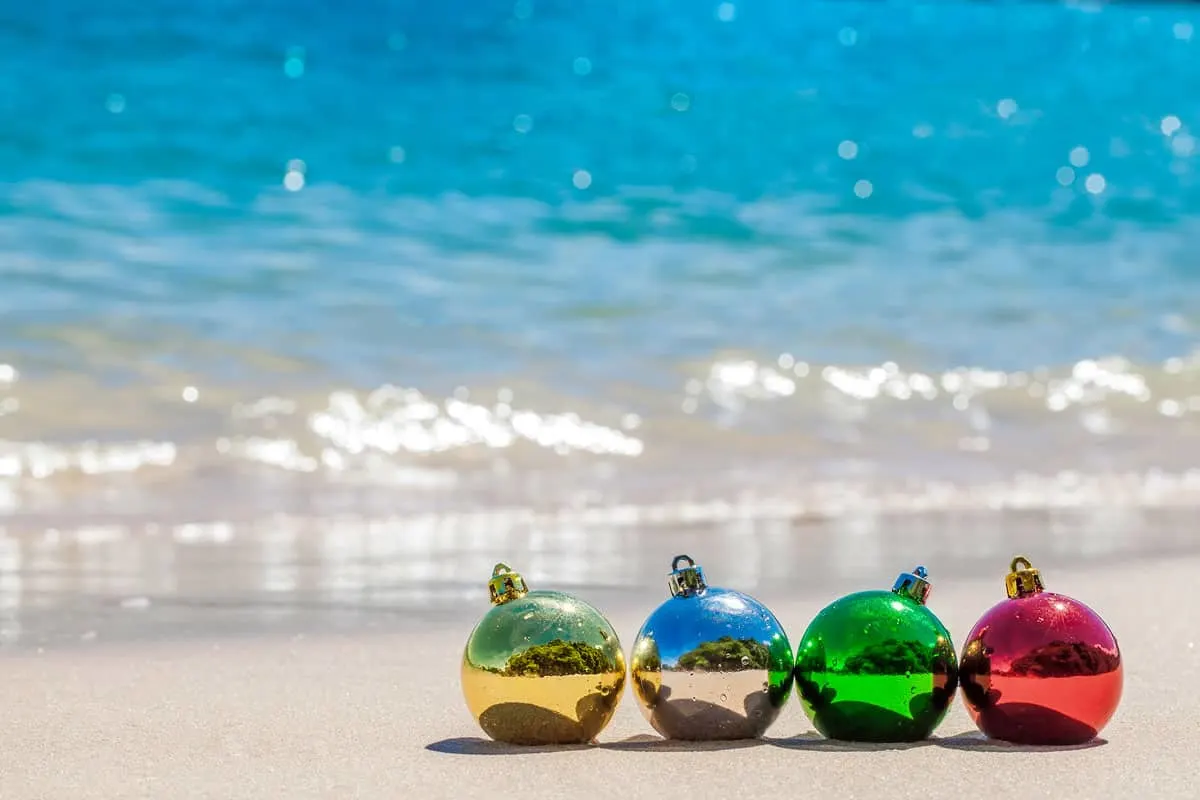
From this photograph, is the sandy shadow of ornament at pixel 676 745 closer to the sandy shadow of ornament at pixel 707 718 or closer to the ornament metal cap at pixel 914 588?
the sandy shadow of ornament at pixel 707 718

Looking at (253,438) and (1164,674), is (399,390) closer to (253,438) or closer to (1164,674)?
(253,438)

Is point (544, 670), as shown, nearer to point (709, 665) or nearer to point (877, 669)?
point (709, 665)

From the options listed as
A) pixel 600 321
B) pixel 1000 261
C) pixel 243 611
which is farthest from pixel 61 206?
pixel 243 611

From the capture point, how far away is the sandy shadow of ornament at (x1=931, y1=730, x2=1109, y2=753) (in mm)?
2855

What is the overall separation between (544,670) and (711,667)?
0.27 metres

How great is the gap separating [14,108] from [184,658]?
1025 cm

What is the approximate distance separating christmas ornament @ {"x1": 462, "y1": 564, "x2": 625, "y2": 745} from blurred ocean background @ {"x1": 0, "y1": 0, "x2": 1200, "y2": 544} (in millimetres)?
3530

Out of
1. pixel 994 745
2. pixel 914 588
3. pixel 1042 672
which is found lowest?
pixel 994 745

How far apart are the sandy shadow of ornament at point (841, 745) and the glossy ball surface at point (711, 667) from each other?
64 mm

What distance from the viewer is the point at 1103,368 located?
9.80 m

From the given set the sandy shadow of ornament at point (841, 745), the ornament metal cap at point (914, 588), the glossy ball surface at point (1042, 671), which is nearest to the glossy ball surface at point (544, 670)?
the sandy shadow of ornament at point (841, 745)

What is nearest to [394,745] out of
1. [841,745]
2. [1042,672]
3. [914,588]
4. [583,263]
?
[841,745]

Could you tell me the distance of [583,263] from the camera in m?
11.1

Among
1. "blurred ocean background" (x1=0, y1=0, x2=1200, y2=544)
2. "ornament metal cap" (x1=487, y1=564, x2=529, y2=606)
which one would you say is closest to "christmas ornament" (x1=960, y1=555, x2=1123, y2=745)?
"ornament metal cap" (x1=487, y1=564, x2=529, y2=606)
